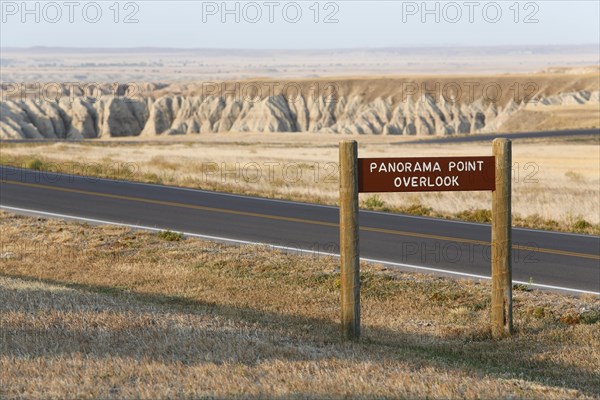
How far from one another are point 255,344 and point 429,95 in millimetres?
89929

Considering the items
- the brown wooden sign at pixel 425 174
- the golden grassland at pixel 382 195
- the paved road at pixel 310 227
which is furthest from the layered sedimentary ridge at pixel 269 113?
the brown wooden sign at pixel 425 174

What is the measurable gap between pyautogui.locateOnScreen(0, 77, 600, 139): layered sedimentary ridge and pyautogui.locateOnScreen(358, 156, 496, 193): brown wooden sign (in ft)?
255

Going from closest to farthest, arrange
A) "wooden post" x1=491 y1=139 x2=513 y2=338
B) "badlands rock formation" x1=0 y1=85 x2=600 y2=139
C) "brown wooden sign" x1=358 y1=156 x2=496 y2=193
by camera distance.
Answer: "brown wooden sign" x1=358 y1=156 x2=496 y2=193 → "wooden post" x1=491 y1=139 x2=513 y2=338 → "badlands rock formation" x1=0 y1=85 x2=600 y2=139

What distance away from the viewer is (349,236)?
10289 mm

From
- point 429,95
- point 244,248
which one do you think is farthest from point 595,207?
point 429,95

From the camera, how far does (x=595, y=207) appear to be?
24.8 metres

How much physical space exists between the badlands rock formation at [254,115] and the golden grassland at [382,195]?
3497 cm

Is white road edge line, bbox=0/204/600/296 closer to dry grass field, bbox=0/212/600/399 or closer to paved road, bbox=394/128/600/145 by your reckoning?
dry grass field, bbox=0/212/600/399

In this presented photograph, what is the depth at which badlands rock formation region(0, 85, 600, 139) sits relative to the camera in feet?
296

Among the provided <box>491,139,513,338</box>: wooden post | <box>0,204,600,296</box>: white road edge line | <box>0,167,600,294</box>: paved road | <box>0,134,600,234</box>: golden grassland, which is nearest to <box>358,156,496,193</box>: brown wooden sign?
<box>491,139,513,338</box>: wooden post

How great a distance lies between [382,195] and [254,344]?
18220 millimetres

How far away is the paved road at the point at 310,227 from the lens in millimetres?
16312

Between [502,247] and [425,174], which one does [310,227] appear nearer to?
[502,247]

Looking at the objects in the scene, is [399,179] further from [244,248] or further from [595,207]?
[595,207]
